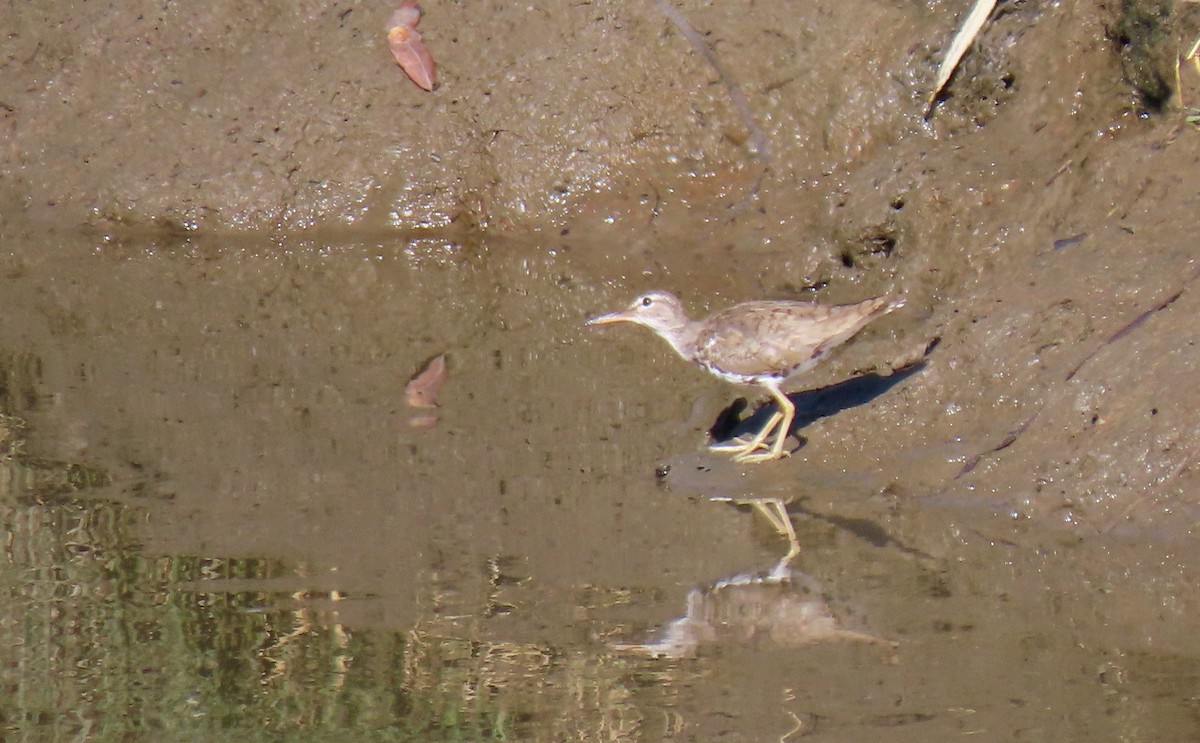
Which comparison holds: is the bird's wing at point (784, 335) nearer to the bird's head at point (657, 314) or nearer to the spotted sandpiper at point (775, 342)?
the spotted sandpiper at point (775, 342)

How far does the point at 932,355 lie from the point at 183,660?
3737 millimetres

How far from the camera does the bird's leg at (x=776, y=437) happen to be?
7.03 meters

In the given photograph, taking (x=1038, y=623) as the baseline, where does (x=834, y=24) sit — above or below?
above

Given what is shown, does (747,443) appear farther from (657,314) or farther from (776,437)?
(657,314)

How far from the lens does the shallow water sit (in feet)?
16.3

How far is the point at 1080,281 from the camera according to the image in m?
7.23

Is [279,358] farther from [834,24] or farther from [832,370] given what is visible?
[834,24]

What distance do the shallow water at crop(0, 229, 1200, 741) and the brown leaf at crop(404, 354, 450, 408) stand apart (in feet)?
0.25

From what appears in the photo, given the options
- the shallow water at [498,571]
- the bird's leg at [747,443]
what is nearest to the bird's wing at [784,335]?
the bird's leg at [747,443]

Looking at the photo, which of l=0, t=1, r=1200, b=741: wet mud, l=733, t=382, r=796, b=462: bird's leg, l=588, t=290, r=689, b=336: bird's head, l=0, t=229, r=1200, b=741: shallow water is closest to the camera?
l=0, t=229, r=1200, b=741: shallow water

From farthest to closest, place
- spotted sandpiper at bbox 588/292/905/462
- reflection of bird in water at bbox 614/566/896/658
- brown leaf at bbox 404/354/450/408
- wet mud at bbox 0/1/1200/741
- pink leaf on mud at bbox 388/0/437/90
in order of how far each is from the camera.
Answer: pink leaf on mud at bbox 388/0/437/90 → brown leaf at bbox 404/354/450/408 → spotted sandpiper at bbox 588/292/905/462 → reflection of bird in water at bbox 614/566/896/658 → wet mud at bbox 0/1/1200/741

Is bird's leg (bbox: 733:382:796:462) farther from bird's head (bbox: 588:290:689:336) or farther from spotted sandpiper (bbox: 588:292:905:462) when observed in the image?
bird's head (bbox: 588:290:689:336)

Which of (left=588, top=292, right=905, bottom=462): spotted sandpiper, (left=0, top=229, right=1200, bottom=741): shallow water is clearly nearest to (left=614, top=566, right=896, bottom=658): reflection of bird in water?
(left=0, top=229, right=1200, bottom=741): shallow water

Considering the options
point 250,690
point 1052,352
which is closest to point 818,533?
point 1052,352
